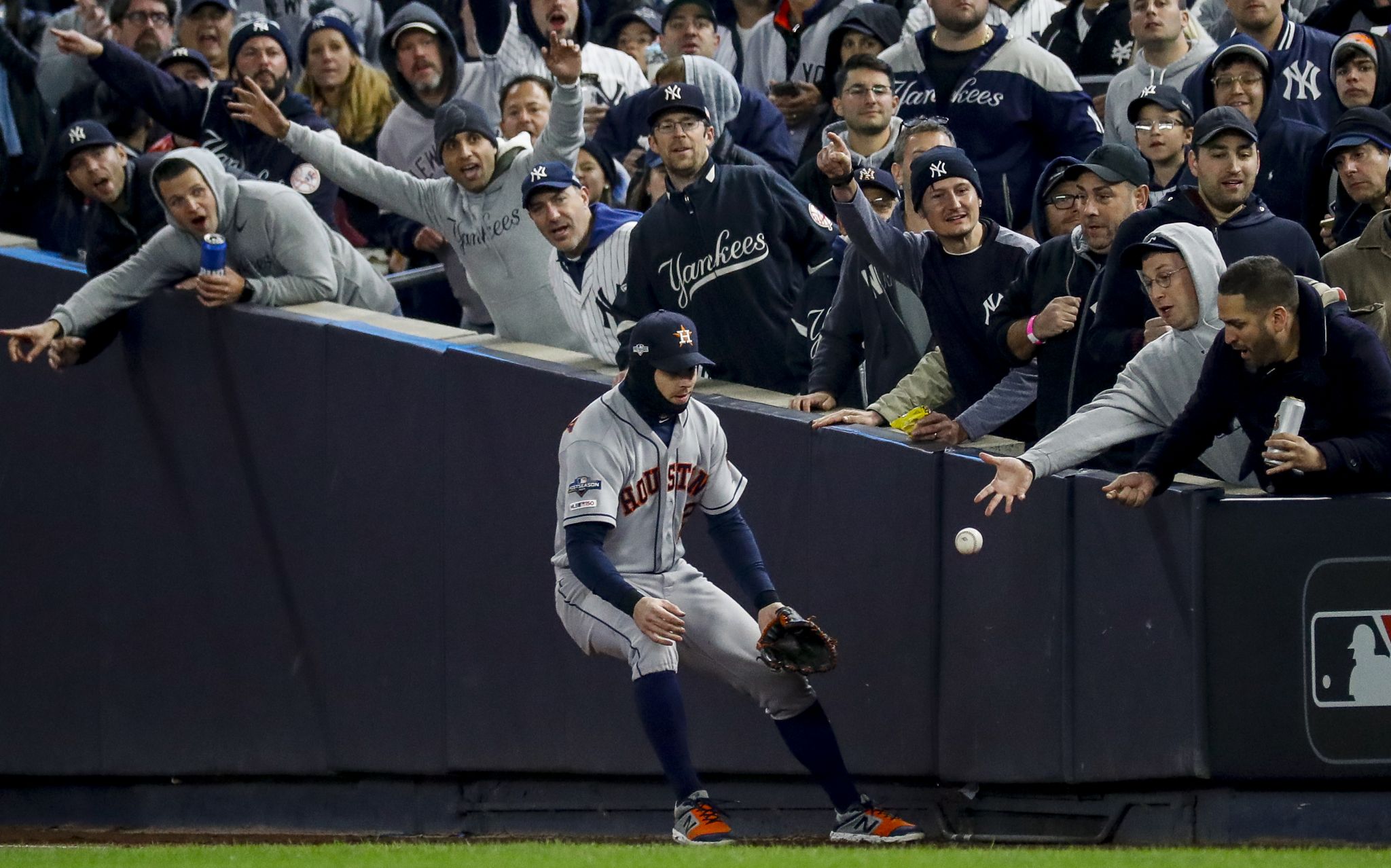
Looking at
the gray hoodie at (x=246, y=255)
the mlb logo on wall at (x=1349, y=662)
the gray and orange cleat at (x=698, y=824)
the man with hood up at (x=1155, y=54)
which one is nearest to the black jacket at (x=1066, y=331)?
the mlb logo on wall at (x=1349, y=662)

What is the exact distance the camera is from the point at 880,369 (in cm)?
806

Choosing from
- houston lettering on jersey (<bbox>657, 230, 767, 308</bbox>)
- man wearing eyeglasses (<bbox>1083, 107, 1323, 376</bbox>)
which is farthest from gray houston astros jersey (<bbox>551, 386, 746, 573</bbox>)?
man wearing eyeglasses (<bbox>1083, 107, 1323, 376</bbox>)

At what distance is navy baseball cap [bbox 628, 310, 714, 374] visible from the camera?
6.86 m

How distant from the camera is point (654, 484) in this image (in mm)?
7129

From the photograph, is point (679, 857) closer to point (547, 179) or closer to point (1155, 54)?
point (547, 179)

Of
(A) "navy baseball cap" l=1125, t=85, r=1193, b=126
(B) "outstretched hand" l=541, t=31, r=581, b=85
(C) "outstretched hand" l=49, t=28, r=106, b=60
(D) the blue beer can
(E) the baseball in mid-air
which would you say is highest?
(C) "outstretched hand" l=49, t=28, r=106, b=60

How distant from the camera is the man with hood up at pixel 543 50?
1064 cm

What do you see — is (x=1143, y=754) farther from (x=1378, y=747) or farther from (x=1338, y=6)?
(x=1338, y=6)

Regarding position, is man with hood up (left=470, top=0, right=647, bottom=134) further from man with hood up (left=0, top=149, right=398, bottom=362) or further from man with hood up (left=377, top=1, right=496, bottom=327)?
man with hood up (left=0, top=149, right=398, bottom=362)

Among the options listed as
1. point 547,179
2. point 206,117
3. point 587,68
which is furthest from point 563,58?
point 206,117

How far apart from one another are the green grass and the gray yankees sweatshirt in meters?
2.68

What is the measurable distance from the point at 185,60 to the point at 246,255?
1.50 m

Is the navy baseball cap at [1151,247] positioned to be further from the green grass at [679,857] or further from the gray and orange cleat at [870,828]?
the gray and orange cleat at [870,828]

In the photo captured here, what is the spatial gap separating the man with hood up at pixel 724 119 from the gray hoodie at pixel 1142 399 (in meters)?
2.68
